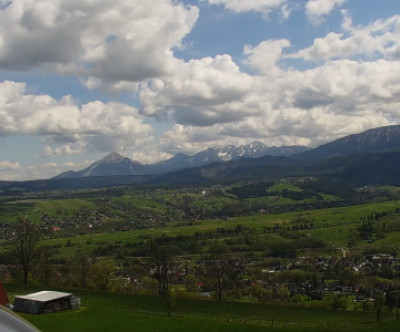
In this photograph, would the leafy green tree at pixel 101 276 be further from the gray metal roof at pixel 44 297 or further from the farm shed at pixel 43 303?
the gray metal roof at pixel 44 297

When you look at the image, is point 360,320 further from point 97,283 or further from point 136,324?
point 97,283

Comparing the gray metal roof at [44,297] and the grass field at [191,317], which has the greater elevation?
the gray metal roof at [44,297]

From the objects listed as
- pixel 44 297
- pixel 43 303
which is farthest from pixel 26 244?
pixel 43 303

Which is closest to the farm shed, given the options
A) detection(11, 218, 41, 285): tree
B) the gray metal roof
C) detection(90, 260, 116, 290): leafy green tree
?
the gray metal roof

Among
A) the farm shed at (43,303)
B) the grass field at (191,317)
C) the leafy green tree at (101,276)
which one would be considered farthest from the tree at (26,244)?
the farm shed at (43,303)

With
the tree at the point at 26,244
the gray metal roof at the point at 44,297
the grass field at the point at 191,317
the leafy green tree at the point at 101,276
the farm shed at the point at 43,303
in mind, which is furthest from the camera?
the leafy green tree at the point at 101,276

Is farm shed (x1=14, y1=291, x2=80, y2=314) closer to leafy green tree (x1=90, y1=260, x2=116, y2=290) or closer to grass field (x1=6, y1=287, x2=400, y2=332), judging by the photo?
grass field (x1=6, y1=287, x2=400, y2=332)

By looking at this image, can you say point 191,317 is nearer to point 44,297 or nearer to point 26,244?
point 44,297
